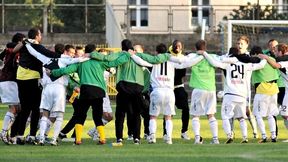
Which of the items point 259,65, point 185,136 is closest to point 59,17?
point 185,136

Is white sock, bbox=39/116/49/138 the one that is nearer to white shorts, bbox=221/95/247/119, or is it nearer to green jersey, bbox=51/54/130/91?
green jersey, bbox=51/54/130/91

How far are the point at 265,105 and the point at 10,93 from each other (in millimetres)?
5385

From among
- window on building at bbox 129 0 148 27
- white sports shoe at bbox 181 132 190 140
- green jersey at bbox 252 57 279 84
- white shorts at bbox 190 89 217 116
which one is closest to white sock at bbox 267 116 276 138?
green jersey at bbox 252 57 279 84

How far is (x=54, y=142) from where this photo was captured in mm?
23016

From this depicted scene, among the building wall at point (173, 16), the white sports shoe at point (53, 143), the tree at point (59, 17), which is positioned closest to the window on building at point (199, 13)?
the building wall at point (173, 16)

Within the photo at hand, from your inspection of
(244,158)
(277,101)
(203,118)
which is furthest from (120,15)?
(244,158)

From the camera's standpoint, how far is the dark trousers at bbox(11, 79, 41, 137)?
23453 mm

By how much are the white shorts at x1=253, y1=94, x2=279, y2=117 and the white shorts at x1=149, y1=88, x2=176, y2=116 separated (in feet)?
6.64

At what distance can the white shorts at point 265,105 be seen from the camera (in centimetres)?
2450

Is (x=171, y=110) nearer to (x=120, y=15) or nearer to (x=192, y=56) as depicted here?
(x=192, y=56)

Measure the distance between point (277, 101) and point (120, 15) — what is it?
25.6 m

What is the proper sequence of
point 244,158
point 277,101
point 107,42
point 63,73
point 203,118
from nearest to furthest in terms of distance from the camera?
point 244,158 → point 63,73 → point 277,101 → point 203,118 → point 107,42

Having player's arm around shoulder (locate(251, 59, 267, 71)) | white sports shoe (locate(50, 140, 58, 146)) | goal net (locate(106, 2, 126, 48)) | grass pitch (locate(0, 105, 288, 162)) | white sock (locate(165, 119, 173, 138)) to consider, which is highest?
goal net (locate(106, 2, 126, 48))

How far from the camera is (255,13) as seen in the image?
1988 inches
